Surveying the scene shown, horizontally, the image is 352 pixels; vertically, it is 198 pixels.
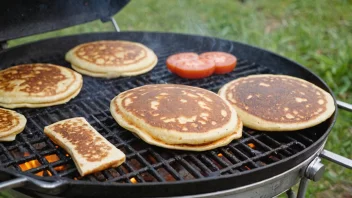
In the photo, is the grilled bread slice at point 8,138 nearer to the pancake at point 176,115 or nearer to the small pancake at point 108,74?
the pancake at point 176,115

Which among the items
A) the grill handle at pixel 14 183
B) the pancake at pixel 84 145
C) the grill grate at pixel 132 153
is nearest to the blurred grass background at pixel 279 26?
the grill grate at pixel 132 153

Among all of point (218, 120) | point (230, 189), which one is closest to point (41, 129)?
point (218, 120)

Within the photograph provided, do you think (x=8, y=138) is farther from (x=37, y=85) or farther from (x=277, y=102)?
(x=277, y=102)

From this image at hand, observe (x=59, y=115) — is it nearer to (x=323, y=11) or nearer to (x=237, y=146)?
(x=237, y=146)

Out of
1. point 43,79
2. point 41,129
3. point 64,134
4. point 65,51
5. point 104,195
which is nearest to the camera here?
point 104,195

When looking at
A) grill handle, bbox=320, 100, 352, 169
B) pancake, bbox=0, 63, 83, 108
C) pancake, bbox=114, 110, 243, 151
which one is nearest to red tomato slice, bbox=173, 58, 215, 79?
pancake, bbox=0, 63, 83, 108

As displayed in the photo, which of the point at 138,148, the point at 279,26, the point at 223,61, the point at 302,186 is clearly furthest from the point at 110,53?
the point at 279,26

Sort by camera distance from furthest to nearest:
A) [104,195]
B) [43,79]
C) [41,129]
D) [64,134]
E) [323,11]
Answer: [323,11]
[43,79]
[41,129]
[64,134]
[104,195]
